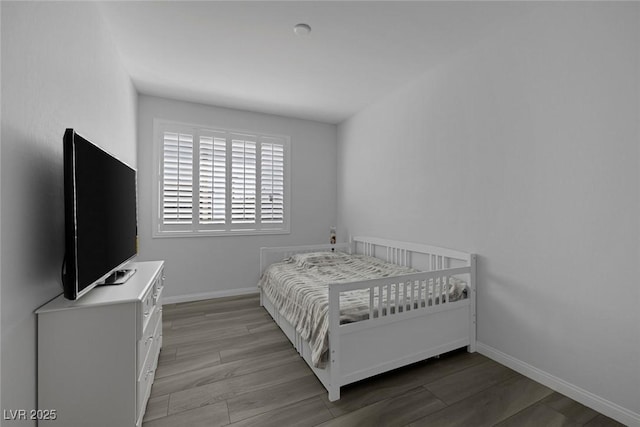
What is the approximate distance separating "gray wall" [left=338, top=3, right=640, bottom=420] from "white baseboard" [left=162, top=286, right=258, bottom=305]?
2.48 m

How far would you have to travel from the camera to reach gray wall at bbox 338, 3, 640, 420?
1485 millimetres

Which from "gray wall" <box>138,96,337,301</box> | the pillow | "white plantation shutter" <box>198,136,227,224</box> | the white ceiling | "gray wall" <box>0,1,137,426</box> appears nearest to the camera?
"gray wall" <box>0,1,137,426</box>

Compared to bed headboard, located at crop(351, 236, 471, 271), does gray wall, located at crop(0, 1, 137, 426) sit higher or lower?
higher

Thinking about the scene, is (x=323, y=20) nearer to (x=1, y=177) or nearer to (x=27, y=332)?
(x=1, y=177)

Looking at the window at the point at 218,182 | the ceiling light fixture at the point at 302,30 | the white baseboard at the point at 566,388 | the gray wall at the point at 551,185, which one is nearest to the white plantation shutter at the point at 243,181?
the window at the point at 218,182

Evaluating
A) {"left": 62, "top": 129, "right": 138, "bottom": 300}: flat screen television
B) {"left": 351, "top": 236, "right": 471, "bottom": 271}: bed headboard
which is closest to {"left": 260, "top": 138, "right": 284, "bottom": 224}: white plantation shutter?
{"left": 351, "top": 236, "right": 471, "bottom": 271}: bed headboard

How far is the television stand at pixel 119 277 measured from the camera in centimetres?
158

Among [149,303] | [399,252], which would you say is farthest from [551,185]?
[149,303]

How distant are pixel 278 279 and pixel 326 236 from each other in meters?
1.66

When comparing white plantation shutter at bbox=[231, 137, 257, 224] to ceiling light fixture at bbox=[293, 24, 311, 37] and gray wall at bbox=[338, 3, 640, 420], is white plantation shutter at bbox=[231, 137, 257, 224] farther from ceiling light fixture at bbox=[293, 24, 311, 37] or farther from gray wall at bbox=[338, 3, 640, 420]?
gray wall at bbox=[338, 3, 640, 420]

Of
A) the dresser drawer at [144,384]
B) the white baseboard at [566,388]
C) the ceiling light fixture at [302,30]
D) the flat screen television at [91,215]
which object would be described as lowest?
the white baseboard at [566,388]

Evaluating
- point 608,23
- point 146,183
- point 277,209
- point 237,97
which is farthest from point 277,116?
point 608,23

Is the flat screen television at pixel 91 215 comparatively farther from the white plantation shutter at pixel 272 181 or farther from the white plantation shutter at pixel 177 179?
the white plantation shutter at pixel 272 181

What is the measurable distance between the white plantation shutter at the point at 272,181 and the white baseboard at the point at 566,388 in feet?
9.28
